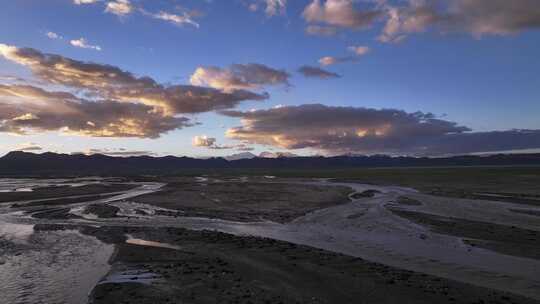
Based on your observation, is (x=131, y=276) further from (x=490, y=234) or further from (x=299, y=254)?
(x=490, y=234)

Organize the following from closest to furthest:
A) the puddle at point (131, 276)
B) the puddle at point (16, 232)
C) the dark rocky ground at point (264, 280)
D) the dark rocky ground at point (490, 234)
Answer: the dark rocky ground at point (264, 280)
the puddle at point (131, 276)
the dark rocky ground at point (490, 234)
the puddle at point (16, 232)

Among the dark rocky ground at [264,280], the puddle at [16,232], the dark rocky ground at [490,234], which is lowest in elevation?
the dark rocky ground at [490,234]

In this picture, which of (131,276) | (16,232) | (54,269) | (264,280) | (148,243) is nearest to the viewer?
(264,280)

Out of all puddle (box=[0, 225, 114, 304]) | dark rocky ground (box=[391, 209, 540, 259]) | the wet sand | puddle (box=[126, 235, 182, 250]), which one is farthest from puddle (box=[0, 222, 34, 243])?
dark rocky ground (box=[391, 209, 540, 259])

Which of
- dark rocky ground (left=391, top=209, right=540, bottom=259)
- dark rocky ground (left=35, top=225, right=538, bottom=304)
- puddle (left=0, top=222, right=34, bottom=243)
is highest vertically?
puddle (left=0, top=222, right=34, bottom=243)

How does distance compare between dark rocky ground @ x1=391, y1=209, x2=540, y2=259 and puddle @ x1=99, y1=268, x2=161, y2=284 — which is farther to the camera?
dark rocky ground @ x1=391, y1=209, x2=540, y2=259

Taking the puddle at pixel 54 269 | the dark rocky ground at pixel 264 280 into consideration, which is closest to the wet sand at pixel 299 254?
the dark rocky ground at pixel 264 280

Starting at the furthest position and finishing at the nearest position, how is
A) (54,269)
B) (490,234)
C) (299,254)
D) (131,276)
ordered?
(490,234) → (299,254) → (54,269) → (131,276)

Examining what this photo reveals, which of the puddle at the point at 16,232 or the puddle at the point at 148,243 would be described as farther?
the puddle at the point at 16,232

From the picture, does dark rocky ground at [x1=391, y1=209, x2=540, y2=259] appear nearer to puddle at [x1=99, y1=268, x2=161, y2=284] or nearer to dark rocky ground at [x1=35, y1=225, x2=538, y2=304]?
dark rocky ground at [x1=35, y1=225, x2=538, y2=304]

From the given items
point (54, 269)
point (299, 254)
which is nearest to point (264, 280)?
point (299, 254)

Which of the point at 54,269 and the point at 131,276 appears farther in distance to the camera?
the point at 54,269

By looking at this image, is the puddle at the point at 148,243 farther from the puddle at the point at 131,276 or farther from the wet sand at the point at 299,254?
the puddle at the point at 131,276

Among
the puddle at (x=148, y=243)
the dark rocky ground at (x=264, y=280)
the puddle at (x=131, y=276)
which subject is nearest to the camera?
the dark rocky ground at (x=264, y=280)
